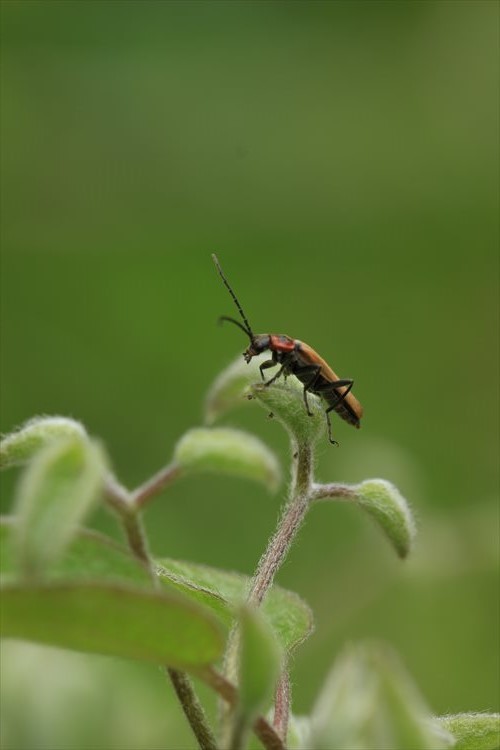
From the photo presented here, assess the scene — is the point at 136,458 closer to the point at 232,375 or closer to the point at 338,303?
the point at 338,303

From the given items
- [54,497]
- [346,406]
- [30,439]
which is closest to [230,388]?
[30,439]

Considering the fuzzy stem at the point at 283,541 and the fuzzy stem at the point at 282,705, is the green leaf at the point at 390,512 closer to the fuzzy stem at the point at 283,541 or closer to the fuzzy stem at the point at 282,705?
the fuzzy stem at the point at 283,541

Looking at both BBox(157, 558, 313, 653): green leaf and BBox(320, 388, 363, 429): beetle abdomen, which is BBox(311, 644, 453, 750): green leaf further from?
BBox(320, 388, 363, 429): beetle abdomen

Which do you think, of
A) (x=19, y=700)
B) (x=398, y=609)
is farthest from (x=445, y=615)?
(x=19, y=700)

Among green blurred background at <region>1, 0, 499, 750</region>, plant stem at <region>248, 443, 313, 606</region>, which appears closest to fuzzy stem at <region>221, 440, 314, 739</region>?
plant stem at <region>248, 443, 313, 606</region>

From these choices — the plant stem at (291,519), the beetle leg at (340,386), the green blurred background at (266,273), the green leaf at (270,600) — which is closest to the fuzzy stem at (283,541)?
the plant stem at (291,519)

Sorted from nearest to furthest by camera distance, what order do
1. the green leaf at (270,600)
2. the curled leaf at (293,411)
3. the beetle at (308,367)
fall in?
the curled leaf at (293,411) < the green leaf at (270,600) < the beetle at (308,367)
